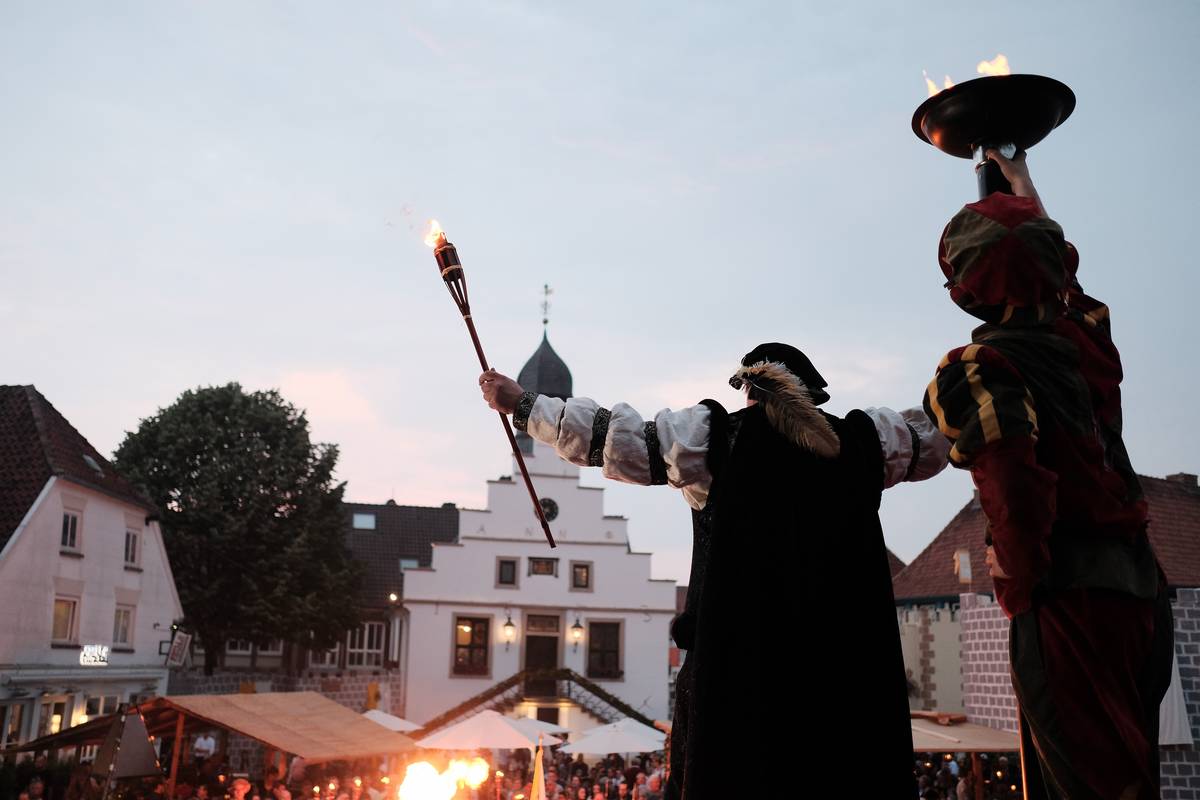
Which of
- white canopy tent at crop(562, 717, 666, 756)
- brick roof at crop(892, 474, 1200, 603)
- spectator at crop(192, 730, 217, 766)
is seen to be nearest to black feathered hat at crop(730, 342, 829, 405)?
brick roof at crop(892, 474, 1200, 603)

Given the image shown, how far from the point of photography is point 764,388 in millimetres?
3338

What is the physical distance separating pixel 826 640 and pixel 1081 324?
A: 1232 mm

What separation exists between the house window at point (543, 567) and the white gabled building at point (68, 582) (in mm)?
10456

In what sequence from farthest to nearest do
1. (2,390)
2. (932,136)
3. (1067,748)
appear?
Answer: (2,390), (932,136), (1067,748)

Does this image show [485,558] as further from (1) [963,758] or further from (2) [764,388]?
(2) [764,388]

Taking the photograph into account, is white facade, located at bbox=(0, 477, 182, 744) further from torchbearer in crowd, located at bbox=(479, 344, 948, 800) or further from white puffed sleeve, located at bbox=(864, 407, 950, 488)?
white puffed sleeve, located at bbox=(864, 407, 950, 488)

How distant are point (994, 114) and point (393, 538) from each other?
129ft

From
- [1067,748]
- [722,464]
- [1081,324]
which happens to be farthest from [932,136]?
[1067,748]

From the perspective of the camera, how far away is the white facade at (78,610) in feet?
→ 68.9

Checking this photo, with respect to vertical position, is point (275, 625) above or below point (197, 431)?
below

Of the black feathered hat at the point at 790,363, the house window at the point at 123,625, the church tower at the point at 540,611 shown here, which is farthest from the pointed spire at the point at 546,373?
the black feathered hat at the point at 790,363

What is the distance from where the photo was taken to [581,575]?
3309 centimetres

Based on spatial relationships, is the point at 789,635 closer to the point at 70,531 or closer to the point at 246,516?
the point at 70,531

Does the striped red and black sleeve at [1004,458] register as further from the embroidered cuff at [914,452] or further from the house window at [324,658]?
the house window at [324,658]
